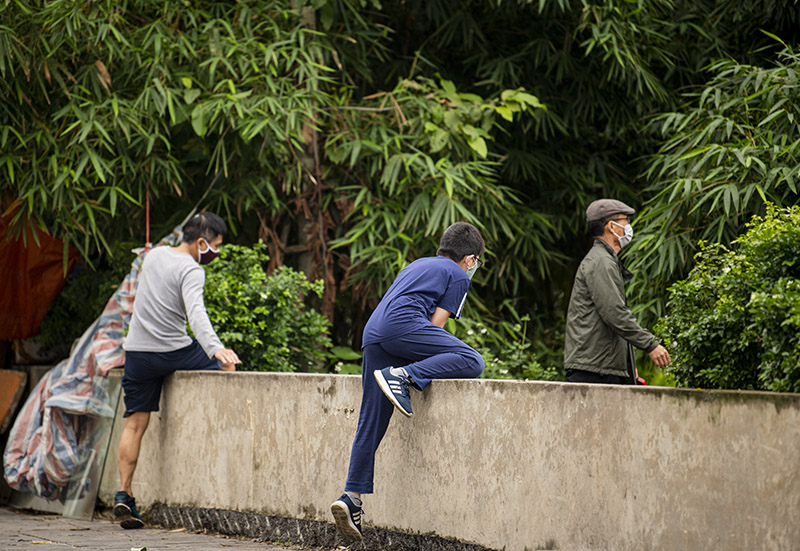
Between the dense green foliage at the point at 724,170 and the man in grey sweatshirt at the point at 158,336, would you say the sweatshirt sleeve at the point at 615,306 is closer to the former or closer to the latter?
the dense green foliage at the point at 724,170

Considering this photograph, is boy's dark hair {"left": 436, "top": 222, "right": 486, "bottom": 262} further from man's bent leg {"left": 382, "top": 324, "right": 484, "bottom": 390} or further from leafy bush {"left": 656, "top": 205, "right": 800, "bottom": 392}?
leafy bush {"left": 656, "top": 205, "right": 800, "bottom": 392}

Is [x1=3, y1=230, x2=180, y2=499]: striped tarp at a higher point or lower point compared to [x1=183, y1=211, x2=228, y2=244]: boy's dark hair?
lower

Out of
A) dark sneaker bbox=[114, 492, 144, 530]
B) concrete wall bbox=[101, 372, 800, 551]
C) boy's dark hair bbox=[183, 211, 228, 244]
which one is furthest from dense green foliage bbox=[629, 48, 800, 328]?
dark sneaker bbox=[114, 492, 144, 530]

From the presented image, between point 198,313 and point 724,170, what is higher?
point 724,170

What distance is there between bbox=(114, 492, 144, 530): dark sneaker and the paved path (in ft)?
0.18

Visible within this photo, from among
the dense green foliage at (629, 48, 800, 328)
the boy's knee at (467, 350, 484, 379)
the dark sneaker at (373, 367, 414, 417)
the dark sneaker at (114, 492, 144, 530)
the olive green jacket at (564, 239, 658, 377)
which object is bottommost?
the dark sneaker at (114, 492, 144, 530)

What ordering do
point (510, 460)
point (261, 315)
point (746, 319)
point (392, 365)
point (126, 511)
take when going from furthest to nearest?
point (261, 315)
point (126, 511)
point (392, 365)
point (510, 460)
point (746, 319)

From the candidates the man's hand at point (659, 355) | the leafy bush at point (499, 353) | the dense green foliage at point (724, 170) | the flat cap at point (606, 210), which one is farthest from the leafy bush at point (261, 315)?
the man's hand at point (659, 355)

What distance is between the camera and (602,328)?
17.0 feet

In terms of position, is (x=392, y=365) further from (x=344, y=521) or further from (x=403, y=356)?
(x=344, y=521)

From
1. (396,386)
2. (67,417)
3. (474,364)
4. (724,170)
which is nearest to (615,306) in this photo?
(474,364)

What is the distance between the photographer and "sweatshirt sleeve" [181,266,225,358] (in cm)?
578

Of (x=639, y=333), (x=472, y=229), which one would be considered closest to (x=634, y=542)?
(x=639, y=333)

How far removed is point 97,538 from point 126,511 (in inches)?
16.0
